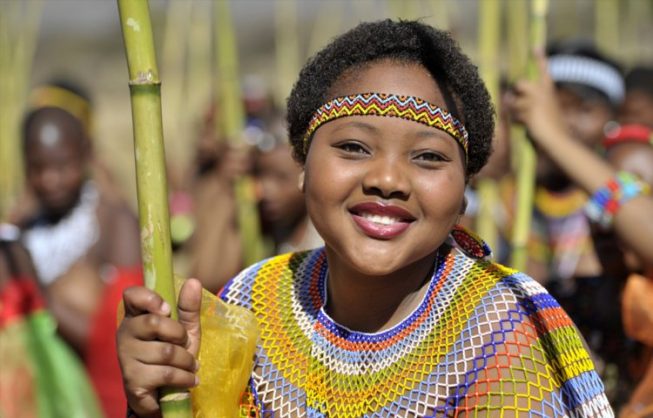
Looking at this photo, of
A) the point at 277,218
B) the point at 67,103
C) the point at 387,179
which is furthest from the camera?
the point at 67,103

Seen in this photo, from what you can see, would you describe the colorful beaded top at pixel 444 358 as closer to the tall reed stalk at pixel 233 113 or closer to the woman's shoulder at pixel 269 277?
the woman's shoulder at pixel 269 277

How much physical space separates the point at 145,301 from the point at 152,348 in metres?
0.10

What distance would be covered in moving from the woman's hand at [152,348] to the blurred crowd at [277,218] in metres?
1.58

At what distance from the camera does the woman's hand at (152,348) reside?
6.32ft

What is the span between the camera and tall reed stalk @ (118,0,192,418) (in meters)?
1.89

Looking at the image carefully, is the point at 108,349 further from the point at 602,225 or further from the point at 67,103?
the point at 602,225

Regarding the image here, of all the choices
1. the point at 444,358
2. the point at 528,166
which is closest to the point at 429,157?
the point at 444,358

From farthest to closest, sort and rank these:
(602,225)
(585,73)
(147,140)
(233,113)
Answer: (585,73)
(233,113)
(602,225)
(147,140)

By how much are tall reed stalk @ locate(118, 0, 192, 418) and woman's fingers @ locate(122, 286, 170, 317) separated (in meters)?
0.02

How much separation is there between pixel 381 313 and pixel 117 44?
1833 centimetres

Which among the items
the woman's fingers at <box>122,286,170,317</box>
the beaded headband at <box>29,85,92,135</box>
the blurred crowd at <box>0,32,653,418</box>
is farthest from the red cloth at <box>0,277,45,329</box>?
the woman's fingers at <box>122,286,170,317</box>

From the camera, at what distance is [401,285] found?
2.41 metres

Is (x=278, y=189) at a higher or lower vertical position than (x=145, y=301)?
lower

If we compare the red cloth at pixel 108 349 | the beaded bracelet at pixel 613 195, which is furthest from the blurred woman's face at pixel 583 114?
the red cloth at pixel 108 349
